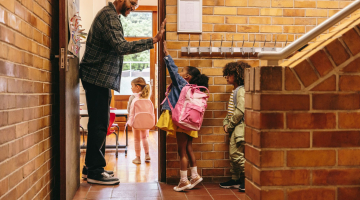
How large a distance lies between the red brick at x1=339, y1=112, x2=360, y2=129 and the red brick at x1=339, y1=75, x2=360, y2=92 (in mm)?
102

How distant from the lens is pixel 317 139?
1.38 meters

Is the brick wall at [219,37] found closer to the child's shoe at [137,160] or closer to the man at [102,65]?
the man at [102,65]

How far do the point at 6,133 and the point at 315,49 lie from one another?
1432 millimetres

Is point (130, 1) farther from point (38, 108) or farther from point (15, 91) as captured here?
point (15, 91)

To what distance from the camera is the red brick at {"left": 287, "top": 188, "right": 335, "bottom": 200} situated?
1.39 metres

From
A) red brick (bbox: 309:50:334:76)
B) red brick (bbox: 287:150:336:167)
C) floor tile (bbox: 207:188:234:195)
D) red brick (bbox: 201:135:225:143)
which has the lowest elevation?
floor tile (bbox: 207:188:234:195)

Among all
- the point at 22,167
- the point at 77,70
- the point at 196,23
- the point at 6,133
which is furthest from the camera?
the point at 196,23

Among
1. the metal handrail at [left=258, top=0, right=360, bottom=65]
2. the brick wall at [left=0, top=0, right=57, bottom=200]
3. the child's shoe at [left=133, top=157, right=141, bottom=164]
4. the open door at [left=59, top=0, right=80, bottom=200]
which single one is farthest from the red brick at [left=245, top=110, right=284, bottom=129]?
the child's shoe at [left=133, top=157, right=141, bottom=164]

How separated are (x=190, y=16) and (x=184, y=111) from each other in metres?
0.96

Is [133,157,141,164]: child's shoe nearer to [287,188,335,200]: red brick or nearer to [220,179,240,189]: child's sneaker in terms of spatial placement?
[220,179,240,189]: child's sneaker

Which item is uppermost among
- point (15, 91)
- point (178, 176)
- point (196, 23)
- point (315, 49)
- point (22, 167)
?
point (196, 23)

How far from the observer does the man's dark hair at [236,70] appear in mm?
3070

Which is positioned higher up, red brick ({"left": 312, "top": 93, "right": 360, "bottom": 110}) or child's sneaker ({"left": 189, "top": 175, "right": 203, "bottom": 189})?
red brick ({"left": 312, "top": 93, "right": 360, "bottom": 110})

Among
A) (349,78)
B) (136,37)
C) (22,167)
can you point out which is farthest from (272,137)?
(136,37)
